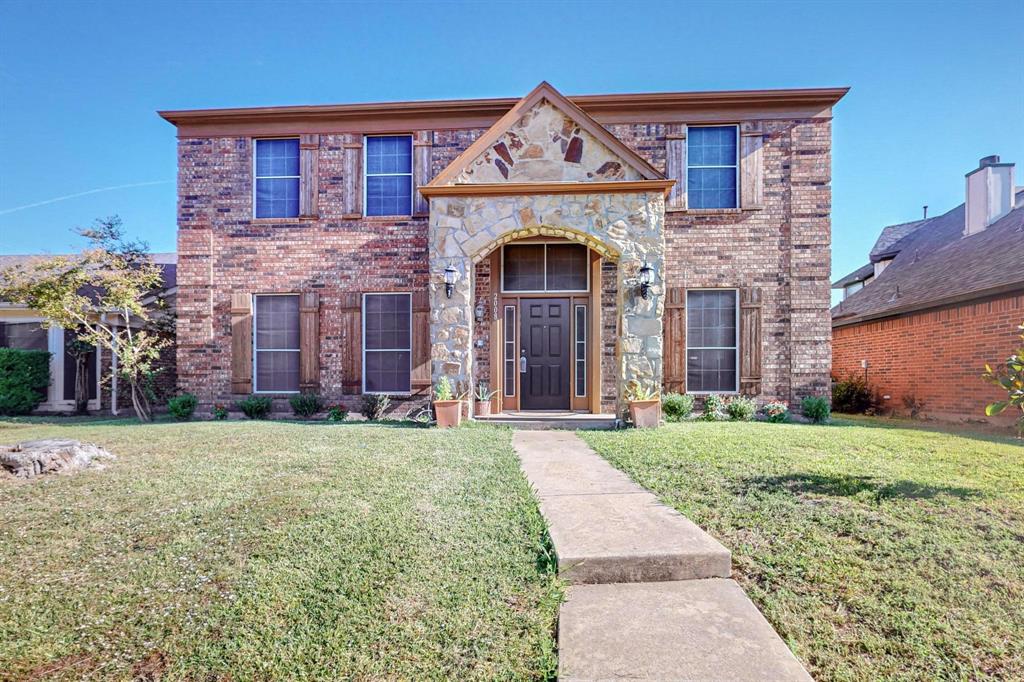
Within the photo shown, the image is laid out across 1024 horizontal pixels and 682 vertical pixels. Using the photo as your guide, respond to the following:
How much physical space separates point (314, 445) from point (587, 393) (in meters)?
4.95

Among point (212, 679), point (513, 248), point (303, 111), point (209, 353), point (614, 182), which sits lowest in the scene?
point (212, 679)

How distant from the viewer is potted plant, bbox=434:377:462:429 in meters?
7.31

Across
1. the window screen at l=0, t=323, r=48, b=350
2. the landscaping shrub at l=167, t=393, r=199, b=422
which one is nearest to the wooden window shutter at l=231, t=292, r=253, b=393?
the landscaping shrub at l=167, t=393, r=199, b=422

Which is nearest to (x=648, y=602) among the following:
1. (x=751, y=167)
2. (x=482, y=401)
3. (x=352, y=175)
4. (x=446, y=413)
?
(x=446, y=413)

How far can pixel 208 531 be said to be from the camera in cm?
301

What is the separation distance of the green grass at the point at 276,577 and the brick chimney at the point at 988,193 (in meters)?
14.2

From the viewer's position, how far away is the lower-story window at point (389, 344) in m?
9.22

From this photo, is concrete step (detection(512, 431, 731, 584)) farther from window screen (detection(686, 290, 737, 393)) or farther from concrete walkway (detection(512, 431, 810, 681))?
window screen (detection(686, 290, 737, 393))

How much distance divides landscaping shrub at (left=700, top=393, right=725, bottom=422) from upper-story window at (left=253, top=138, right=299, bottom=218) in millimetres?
8385

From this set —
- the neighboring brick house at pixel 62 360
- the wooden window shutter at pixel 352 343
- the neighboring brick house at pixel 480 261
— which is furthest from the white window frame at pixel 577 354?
the neighboring brick house at pixel 62 360

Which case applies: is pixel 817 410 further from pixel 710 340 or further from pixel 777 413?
pixel 710 340

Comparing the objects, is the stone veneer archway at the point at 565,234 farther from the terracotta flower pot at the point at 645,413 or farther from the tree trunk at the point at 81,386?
the tree trunk at the point at 81,386

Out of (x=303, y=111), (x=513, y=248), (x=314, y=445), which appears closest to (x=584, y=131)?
(x=513, y=248)

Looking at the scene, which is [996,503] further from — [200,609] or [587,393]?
[587,393]
